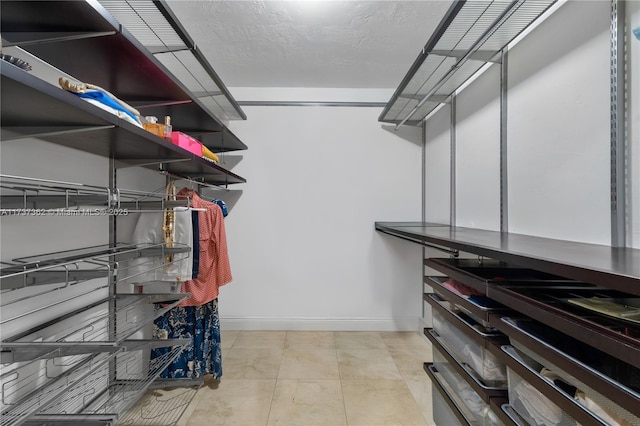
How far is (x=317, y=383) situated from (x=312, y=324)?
877mm

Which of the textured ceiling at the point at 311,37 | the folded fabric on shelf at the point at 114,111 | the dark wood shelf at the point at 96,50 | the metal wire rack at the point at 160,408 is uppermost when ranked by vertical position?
the textured ceiling at the point at 311,37

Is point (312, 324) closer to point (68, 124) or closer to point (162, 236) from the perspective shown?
point (162, 236)

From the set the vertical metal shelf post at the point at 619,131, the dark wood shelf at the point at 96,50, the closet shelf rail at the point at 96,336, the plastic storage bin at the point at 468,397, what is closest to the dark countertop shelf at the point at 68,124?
the dark wood shelf at the point at 96,50

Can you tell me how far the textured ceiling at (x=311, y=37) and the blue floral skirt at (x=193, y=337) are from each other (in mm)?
1939

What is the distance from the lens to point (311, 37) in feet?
6.77

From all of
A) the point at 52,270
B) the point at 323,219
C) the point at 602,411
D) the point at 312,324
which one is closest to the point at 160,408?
the point at 52,270

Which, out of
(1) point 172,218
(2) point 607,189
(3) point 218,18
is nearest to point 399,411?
(2) point 607,189

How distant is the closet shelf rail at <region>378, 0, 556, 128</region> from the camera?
1.20m

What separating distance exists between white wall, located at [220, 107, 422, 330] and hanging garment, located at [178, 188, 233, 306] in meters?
0.94

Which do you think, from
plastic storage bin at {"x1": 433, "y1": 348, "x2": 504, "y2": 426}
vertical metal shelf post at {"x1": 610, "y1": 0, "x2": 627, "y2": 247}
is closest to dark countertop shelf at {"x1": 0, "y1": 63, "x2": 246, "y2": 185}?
plastic storage bin at {"x1": 433, "y1": 348, "x2": 504, "y2": 426}

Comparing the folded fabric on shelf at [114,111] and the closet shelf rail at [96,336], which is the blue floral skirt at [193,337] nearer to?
the closet shelf rail at [96,336]

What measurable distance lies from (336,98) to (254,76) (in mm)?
838

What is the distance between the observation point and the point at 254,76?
266cm

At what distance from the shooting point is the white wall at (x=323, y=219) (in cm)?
288
